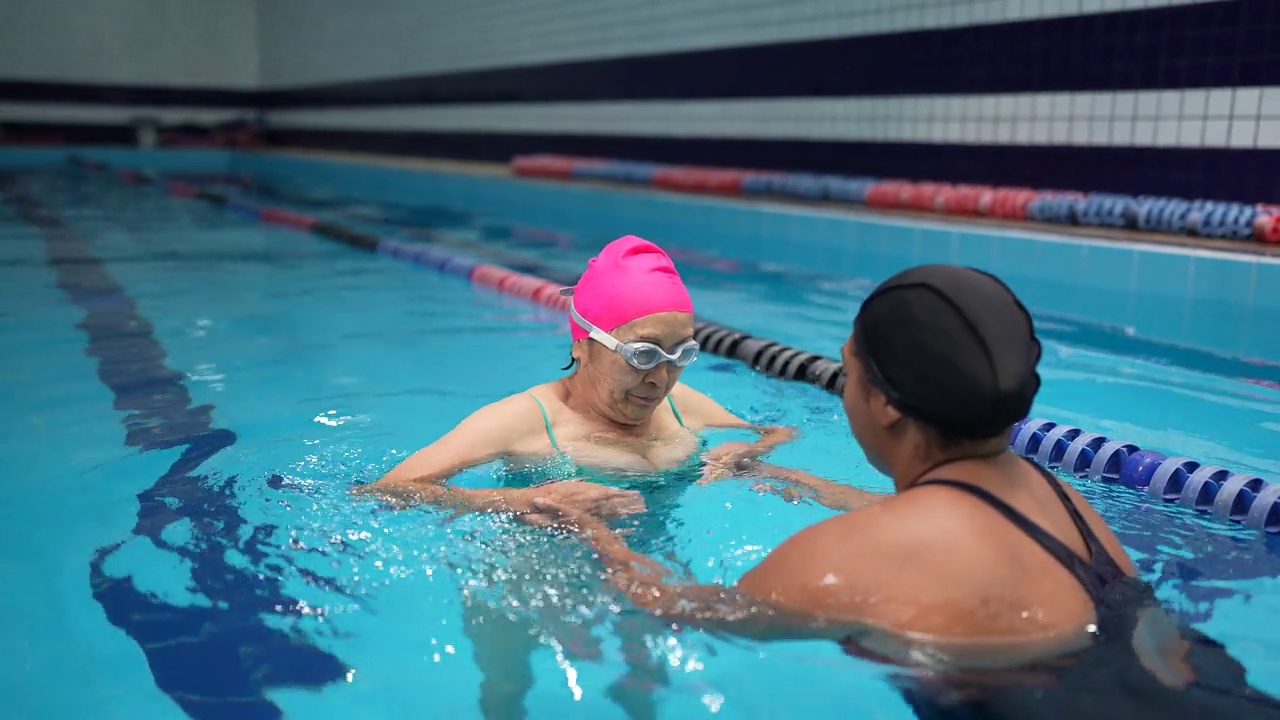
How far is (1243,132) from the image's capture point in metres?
7.13

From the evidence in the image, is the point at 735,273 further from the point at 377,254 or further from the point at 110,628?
the point at 110,628

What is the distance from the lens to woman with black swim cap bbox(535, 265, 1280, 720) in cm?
182

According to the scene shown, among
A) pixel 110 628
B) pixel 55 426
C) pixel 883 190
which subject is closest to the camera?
pixel 110 628

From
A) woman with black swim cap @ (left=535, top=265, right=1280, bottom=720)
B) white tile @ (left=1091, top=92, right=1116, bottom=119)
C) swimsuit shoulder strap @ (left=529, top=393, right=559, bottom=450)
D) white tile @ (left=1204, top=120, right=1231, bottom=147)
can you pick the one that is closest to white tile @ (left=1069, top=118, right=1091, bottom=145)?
white tile @ (left=1091, top=92, right=1116, bottom=119)

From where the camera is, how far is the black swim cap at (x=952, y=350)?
1788 mm

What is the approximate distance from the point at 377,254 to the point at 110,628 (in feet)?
22.8

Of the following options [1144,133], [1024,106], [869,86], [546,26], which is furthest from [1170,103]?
[546,26]

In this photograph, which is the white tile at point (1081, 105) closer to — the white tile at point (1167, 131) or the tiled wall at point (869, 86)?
the tiled wall at point (869, 86)

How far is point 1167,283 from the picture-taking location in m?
6.50

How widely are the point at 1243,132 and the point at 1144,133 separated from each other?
0.73m

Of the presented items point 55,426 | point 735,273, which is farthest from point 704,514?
point 735,273

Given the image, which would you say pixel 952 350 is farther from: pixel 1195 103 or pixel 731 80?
pixel 731 80

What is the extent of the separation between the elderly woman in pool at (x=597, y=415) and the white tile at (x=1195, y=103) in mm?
5376

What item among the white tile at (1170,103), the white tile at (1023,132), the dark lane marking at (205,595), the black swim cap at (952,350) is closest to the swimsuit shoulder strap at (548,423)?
the dark lane marking at (205,595)
